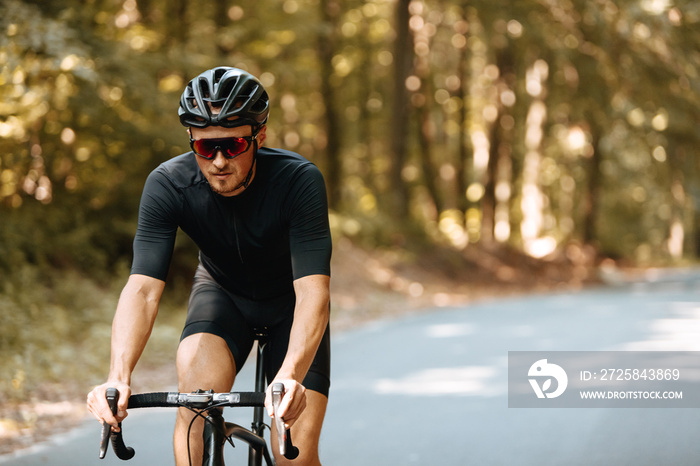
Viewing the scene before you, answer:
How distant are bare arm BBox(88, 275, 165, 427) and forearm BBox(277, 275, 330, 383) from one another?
0.56 m

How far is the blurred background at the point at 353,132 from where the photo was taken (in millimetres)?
10703

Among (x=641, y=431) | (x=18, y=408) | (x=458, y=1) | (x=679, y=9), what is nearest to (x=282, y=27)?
(x=458, y=1)

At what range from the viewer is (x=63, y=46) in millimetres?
9750

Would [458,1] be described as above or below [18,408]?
above

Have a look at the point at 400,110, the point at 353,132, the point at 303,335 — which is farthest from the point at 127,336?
the point at 353,132

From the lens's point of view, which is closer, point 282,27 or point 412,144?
Answer: point 282,27

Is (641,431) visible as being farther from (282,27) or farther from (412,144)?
(412,144)

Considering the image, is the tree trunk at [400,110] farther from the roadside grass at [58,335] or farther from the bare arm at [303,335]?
the bare arm at [303,335]

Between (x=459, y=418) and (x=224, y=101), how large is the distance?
4.72 m

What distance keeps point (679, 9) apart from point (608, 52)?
3273mm

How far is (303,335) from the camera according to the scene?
127 inches

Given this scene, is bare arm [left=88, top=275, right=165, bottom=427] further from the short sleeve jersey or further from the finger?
the finger
